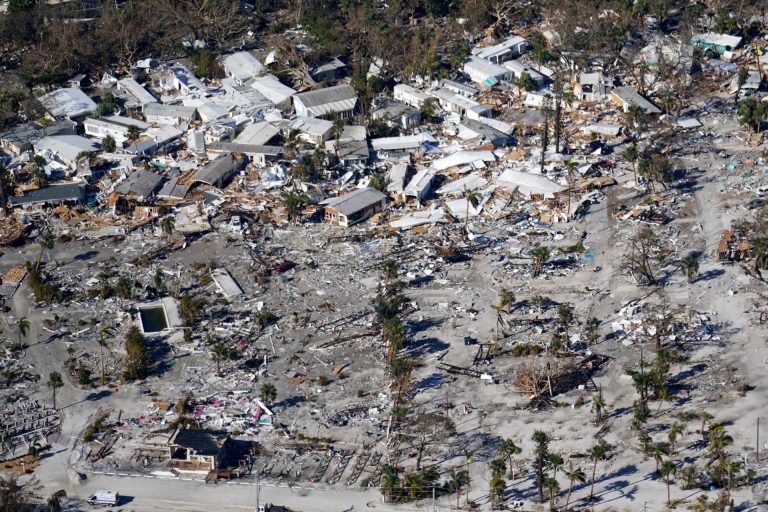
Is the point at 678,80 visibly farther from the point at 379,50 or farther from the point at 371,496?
the point at 371,496

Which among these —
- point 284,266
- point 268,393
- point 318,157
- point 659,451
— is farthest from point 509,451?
point 318,157

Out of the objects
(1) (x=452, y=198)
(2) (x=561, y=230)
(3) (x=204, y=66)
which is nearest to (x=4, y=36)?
(3) (x=204, y=66)

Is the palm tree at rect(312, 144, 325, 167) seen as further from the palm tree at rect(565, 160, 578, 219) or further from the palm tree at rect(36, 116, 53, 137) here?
the palm tree at rect(36, 116, 53, 137)

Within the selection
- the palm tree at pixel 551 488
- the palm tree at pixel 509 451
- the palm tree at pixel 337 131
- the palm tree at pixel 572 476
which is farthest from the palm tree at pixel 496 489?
the palm tree at pixel 337 131

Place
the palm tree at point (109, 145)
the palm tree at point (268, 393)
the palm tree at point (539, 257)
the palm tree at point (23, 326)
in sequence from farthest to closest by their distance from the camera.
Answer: the palm tree at point (109, 145)
the palm tree at point (539, 257)
the palm tree at point (23, 326)
the palm tree at point (268, 393)

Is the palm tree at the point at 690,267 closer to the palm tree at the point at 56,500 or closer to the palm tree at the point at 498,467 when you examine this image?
the palm tree at the point at 498,467

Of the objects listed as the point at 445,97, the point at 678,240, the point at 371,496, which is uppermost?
the point at 445,97

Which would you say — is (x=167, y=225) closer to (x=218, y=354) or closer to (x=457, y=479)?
(x=218, y=354)
